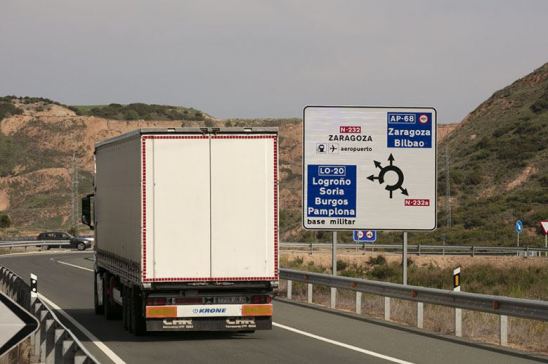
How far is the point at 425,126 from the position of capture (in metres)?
27.7

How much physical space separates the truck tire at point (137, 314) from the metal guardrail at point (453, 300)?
5054 millimetres

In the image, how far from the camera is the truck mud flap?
1783cm

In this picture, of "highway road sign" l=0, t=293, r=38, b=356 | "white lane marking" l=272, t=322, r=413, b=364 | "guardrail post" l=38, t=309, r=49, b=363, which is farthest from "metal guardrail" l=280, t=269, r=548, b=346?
"highway road sign" l=0, t=293, r=38, b=356

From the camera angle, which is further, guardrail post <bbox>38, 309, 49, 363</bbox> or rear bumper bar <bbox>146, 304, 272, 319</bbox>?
rear bumper bar <bbox>146, 304, 272, 319</bbox>

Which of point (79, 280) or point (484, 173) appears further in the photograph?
point (484, 173)

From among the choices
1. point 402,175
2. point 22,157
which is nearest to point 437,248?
point 402,175

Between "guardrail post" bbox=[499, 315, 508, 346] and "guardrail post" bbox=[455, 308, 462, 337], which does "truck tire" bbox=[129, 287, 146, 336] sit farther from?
"guardrail post" bbox=[499, 315, 508, 346]

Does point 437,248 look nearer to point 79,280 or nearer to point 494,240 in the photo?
point 494,240

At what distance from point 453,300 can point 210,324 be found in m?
4.13

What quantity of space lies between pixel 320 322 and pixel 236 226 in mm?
4506

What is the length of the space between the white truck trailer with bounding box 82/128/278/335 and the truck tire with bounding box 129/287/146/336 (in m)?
0.22

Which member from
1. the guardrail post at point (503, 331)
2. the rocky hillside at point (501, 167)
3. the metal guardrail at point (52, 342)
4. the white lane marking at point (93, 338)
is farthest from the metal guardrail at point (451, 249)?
the metal guardrail at point (52, 342)

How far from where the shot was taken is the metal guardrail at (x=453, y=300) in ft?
54.7

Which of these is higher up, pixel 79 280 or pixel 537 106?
pixel 537 106
